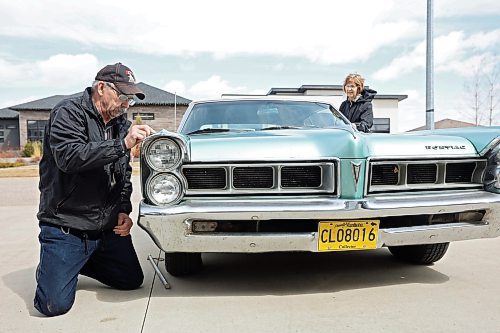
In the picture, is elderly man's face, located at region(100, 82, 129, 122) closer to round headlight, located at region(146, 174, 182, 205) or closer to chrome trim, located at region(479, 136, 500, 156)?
round headlight, located at region(146, 174, 182, 205)

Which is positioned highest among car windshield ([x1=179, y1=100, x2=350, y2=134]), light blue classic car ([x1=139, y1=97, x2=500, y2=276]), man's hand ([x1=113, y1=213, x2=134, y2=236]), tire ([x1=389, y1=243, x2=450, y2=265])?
car windshield ([x1=179, y1=100, x2=350, y2=134])

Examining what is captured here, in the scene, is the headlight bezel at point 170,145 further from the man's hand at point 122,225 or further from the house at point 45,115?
the house at point 45,115

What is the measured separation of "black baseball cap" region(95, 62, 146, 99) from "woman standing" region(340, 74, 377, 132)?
2775 millimetres

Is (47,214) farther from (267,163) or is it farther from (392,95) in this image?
(392,95)

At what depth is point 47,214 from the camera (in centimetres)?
314

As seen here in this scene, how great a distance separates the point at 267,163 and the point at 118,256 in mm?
1320

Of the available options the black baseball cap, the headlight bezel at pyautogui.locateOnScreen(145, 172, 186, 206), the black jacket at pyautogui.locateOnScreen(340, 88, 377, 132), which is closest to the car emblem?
the headlight bezel at pyautogui.locateOnScreen(145, 172, 186, 206)

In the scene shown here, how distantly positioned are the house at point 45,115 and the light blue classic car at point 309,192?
2976cm

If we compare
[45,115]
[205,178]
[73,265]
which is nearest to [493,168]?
[205,178]

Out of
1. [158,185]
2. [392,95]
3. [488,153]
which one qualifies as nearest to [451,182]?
[488,153]

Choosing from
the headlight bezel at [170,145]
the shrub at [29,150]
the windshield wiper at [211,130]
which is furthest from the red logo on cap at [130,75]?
the shrub at [29,150]

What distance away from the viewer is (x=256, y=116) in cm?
408

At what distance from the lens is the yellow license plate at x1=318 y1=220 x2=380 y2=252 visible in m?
2.97

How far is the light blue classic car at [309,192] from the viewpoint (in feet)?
9.61
